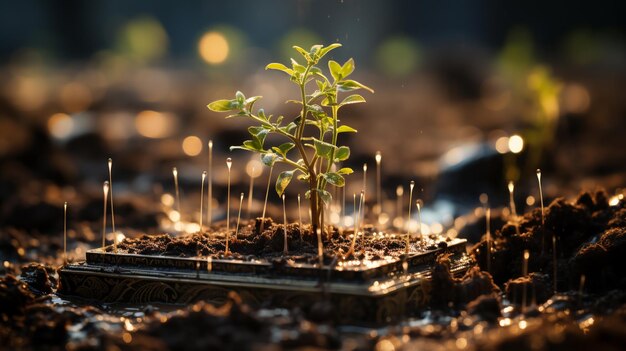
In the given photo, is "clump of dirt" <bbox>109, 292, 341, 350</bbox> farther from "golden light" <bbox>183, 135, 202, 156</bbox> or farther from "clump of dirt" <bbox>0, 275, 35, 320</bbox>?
"golden light" <bbox>183, 135, 202, 156</bbox>

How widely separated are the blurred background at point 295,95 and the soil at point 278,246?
0.60 metres

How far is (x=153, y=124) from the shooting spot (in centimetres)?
2009

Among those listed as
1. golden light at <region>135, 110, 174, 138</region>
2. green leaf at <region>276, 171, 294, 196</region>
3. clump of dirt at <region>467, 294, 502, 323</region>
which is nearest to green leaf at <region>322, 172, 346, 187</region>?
green leaf at <region>276, 171, 294, 196</region>

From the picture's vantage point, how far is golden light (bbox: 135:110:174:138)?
18.1 meters

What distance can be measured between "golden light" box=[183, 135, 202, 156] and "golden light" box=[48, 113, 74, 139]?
2231mm

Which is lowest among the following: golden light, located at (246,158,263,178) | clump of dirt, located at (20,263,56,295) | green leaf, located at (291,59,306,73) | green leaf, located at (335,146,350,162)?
clump of dirt, located at (20,263,56,295)

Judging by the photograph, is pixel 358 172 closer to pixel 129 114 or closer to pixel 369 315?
pixel 369 315

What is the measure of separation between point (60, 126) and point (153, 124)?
370 centimetres

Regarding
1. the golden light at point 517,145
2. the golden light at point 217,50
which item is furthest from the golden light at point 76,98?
the golden light at point 517,145

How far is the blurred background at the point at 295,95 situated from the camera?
9.75 metres

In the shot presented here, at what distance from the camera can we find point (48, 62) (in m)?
40.7

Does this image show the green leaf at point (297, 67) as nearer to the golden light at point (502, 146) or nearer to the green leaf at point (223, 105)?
the green leaf at point (223, 105)

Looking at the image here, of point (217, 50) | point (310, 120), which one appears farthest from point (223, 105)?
point (217, 50)

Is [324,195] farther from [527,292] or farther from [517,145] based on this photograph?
[517,145]
